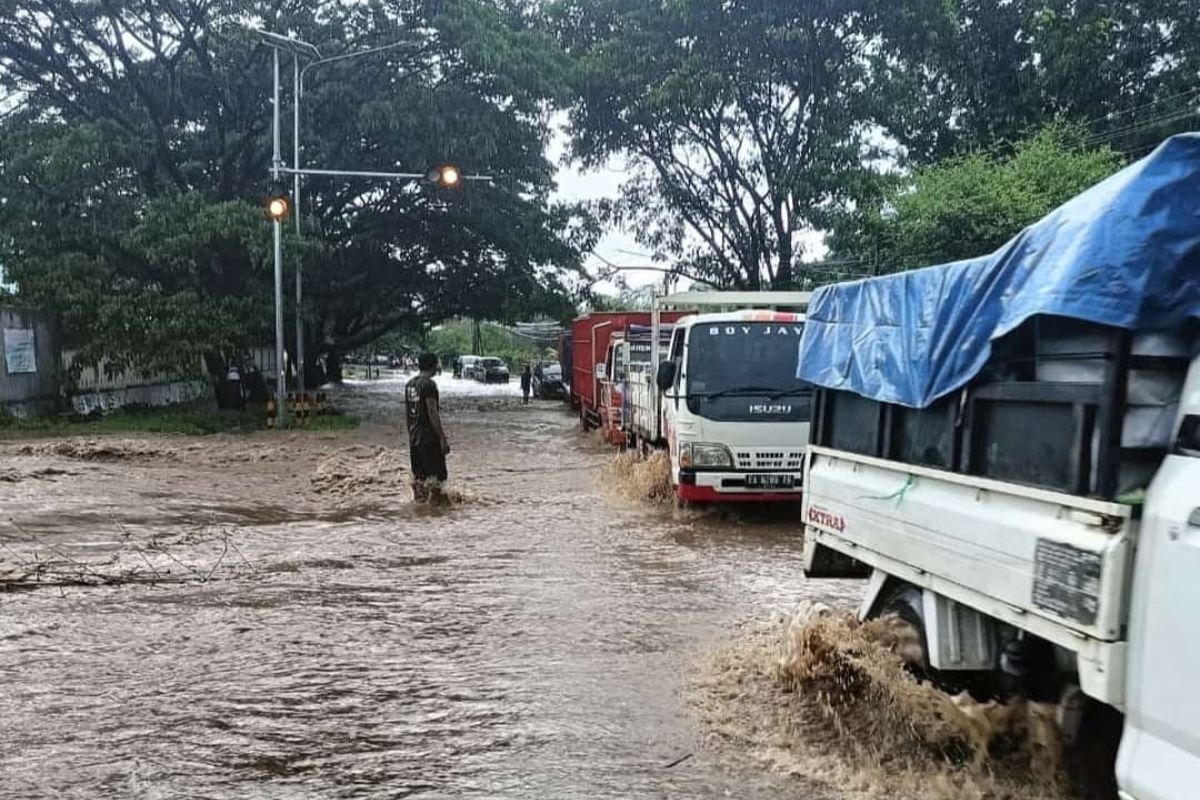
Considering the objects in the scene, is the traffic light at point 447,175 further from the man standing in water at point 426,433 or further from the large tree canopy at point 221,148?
the large tree canopy at point 221,148

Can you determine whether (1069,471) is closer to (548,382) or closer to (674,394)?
(674,394)

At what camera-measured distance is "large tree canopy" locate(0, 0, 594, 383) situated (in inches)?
895

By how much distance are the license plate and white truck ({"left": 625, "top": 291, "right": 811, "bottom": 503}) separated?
0.4 inches

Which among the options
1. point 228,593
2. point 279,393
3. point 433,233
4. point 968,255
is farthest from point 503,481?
point 433,233

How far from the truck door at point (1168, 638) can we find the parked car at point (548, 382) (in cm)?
3696

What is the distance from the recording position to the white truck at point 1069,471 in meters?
2.94

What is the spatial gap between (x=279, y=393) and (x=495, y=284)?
1132 cm

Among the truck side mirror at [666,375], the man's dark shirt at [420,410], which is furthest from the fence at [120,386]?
the truck side mirror at [666,375]

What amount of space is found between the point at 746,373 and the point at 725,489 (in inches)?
48.7

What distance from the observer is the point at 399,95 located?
2595 centimetres

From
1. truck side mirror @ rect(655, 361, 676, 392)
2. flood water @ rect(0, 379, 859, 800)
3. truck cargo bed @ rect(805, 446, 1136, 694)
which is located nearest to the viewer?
truck cargo bed @ rect(805, 446, 1136, 694)

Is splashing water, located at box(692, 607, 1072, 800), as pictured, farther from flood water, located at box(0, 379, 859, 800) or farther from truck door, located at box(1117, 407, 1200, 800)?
truck door, located at box(1117, 407, 1200, 800)

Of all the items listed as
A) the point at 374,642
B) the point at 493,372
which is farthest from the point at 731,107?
the point at 493,372

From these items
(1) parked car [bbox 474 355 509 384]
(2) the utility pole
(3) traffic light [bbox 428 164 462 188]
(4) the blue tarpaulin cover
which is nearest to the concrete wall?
(2) the utility pole
